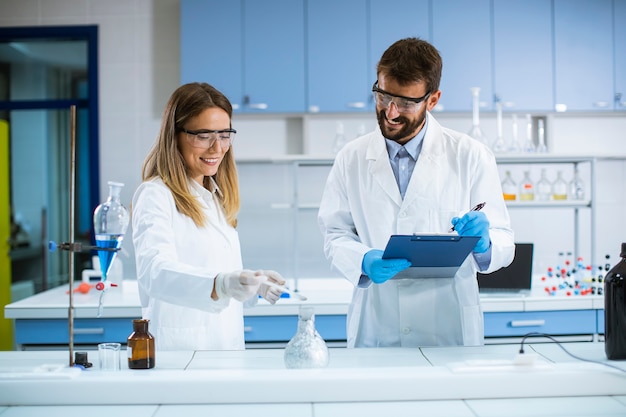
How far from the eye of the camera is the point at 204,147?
73.4 inches

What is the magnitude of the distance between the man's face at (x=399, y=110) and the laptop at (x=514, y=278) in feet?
4.84

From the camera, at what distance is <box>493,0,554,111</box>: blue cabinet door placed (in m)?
3.66

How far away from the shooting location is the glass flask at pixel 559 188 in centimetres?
361

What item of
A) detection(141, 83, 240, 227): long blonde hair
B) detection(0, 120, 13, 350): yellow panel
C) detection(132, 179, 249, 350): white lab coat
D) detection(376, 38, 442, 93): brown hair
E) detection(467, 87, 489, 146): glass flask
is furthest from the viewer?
detection(0, 120, 13, 350): yellow panel

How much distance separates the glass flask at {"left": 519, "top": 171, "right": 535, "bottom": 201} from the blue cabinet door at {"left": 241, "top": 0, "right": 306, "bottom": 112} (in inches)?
51.3

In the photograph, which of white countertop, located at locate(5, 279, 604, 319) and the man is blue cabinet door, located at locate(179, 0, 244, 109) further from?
the man

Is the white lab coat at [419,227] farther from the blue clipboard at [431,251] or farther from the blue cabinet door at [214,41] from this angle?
the blue cabinet door at [214,41]

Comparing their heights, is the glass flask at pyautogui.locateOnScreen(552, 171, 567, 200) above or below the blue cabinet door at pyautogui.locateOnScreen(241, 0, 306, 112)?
below

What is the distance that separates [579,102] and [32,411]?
3296mm

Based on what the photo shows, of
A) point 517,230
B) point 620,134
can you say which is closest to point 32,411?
point 517,230

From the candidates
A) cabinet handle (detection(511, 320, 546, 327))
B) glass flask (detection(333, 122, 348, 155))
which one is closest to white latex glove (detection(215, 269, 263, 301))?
cabinet handle (detection(511, 320, 546, 327))

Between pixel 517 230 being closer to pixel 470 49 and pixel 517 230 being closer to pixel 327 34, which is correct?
pixel 470 49

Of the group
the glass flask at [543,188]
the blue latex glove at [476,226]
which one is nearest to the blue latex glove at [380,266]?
the blue latex glove at [476,226]

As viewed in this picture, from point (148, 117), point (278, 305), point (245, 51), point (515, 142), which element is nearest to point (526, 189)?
point (515, 142)
